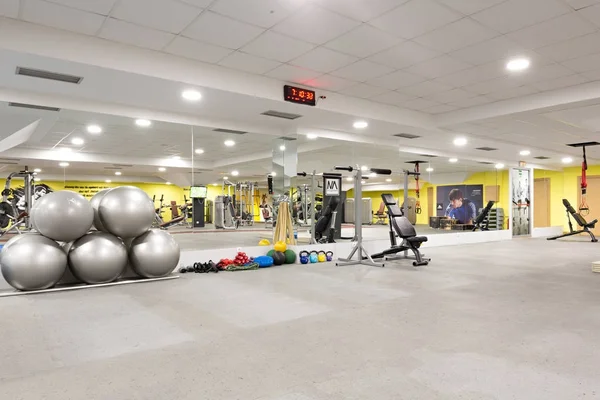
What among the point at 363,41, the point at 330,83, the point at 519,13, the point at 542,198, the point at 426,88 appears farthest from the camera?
the point at 542,198

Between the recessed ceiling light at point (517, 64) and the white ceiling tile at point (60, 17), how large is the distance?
432 centimetres

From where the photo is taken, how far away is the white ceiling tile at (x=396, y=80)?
16.7ft

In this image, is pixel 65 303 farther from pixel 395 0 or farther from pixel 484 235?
pixel 484 235

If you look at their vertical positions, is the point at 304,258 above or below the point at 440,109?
below

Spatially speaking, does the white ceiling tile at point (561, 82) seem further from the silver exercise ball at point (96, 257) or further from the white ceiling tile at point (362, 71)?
the silver exercise ball at point (96, 257)

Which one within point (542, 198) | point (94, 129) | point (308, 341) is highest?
point (94, 129)

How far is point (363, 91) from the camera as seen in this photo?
228 inches

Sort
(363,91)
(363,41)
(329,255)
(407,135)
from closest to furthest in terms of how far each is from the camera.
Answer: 1. (363,41)
2. (363,91)
3. (329,255)
4. (407,135)

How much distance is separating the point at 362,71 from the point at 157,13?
2.48 metres

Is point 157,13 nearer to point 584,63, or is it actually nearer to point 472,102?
point 584,63

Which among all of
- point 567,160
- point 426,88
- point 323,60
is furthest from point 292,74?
point 567,160

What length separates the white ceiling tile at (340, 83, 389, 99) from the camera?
18.4 ft

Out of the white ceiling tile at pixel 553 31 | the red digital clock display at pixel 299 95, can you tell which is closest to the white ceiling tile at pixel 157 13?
the red digital clock display at pixel 299 95

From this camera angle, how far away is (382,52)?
14.3ft
